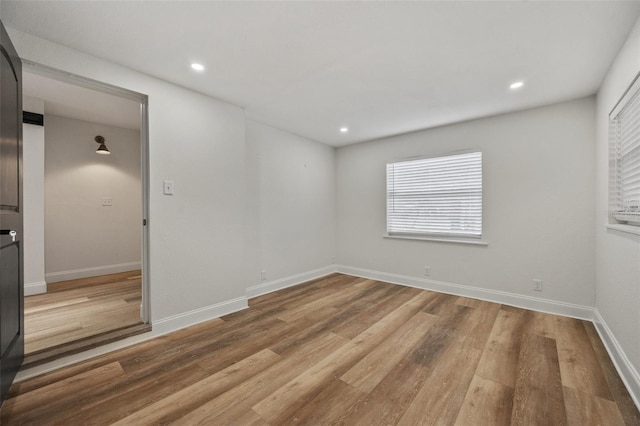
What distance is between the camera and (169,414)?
150cm

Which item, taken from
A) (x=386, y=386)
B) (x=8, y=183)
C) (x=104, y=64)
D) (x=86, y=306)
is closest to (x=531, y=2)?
(x=386, y=386)

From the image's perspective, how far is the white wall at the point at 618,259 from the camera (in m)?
1.69

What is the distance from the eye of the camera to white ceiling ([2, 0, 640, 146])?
1616 mm

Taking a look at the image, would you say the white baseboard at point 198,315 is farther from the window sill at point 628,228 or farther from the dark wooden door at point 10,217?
the window sill at point 628,228

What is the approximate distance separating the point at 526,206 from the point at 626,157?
1148 mm

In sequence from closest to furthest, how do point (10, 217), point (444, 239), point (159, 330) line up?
point (10, 217) → point (159, 330) → point (444, 239)

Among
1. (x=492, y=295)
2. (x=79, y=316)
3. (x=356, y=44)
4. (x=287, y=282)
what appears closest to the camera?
(x=356, y=44)

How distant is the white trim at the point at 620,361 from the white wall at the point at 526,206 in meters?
0.58

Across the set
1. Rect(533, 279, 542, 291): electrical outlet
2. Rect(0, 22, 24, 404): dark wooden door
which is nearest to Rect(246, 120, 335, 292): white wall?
Rect(0, 22, 24, 404): dark wooden door

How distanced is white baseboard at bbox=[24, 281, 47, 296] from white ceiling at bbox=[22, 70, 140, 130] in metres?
2.39

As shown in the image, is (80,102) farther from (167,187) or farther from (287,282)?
(287,282)

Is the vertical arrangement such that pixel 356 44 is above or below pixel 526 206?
above

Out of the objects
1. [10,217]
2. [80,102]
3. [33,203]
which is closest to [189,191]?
[10,217]

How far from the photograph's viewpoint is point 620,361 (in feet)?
6.16
